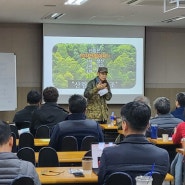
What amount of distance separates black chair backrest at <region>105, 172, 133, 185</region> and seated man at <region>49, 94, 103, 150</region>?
2.19 meters

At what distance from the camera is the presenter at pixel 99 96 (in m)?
8.39

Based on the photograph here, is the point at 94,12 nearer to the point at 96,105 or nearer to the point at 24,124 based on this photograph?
the point at 96,105

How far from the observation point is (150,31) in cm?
1202

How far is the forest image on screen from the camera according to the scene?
37.3 ft

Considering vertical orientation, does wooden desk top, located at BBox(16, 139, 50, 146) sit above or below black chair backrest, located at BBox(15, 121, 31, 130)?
below

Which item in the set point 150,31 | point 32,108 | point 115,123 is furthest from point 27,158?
point 150,31

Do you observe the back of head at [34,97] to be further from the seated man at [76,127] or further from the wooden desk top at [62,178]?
the wooden desk top at [62,178]

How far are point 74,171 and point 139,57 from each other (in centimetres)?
Answer: 814

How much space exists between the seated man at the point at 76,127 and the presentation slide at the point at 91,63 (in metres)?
5.83

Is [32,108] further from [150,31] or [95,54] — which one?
[150,31]

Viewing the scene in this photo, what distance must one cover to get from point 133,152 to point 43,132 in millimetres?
3218

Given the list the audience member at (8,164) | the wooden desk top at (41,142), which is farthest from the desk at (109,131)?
the audience member at (8,164)

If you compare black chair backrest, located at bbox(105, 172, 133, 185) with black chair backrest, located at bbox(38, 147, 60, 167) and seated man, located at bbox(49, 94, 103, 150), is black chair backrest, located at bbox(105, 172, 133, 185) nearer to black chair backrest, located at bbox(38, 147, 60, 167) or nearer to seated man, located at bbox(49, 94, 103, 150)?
black chair backrest, located at bbox(38, 147, 60, 167)

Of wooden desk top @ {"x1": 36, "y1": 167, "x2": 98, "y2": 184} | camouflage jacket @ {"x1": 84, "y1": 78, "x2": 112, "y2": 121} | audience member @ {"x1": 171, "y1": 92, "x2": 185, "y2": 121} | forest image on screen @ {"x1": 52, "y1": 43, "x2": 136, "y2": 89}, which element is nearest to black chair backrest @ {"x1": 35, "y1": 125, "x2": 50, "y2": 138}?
audience member @ {"x1": 171, "y1": 92, "x2": 185, "y2": 121}
